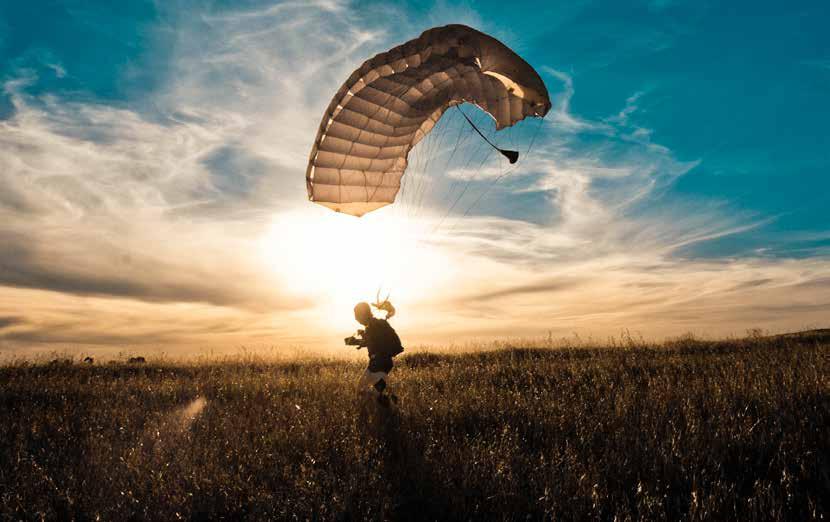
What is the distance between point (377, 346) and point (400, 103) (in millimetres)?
5044

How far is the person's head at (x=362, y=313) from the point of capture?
8797mm

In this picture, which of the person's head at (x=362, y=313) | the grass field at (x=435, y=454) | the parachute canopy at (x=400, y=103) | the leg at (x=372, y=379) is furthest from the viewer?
the person's head at (x=362, y=313)

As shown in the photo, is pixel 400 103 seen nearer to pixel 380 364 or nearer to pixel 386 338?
pixel 386 338

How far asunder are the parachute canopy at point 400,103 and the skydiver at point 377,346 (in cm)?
368

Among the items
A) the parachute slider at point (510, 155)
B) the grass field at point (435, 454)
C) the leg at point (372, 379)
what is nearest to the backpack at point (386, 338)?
the leg at point (372, 379)

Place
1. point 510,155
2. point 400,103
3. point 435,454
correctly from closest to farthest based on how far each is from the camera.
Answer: point 435,454, point 510,155, point 400,103

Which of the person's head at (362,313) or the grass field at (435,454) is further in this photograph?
the person's head at (362,313)

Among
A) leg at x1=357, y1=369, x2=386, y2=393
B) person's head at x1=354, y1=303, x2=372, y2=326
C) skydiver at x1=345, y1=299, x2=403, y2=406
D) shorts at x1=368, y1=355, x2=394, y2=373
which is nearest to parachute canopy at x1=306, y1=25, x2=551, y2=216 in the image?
person's head at x1=354, y1=303, x2=372, y2=326

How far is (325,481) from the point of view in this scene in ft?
15.7

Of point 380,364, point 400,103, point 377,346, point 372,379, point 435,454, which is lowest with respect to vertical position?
point 435,454

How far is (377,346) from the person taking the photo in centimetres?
859

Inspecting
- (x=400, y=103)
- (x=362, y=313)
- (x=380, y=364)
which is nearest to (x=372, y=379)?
(x=380, y=364)

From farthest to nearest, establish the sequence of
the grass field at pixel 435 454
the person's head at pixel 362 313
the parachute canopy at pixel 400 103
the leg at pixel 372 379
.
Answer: the person's head at pixel 362 313, the leg at pixel 372 379, the parachute canopy at pixel 400 103, the grass field at pixel 435 454

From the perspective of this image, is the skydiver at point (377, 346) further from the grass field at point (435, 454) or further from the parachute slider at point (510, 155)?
the parachute slider at point (510, 155)
